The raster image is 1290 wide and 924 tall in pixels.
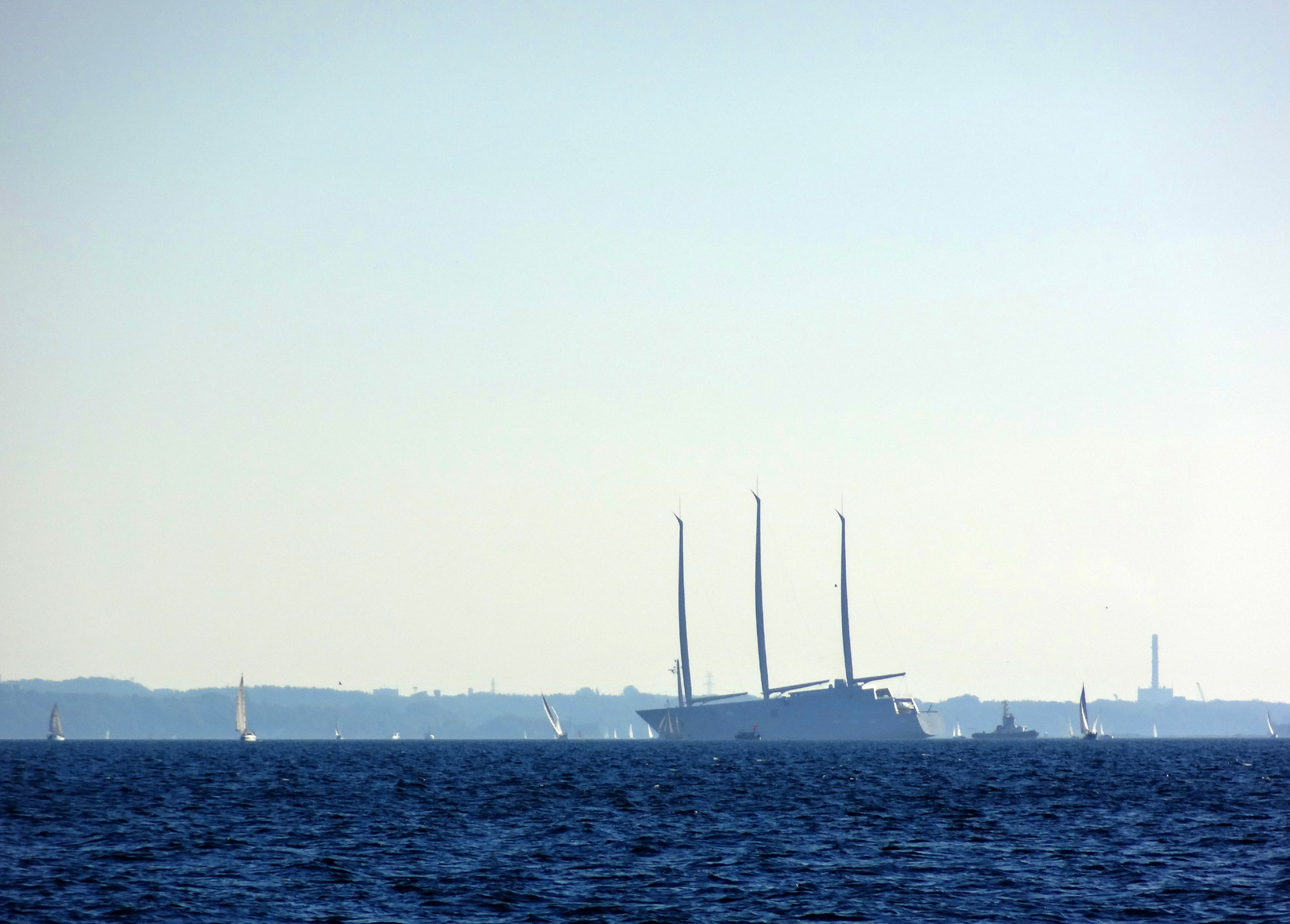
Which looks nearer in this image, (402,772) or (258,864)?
(258,864)

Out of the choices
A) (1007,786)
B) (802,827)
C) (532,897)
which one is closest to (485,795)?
(802,827)

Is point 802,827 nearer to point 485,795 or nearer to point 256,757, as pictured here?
point 485,795

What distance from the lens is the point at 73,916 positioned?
32625mm

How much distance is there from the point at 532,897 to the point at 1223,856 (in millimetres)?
23072

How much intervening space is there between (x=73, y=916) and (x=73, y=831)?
66.1 feet

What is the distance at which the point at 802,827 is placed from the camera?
53281 mm

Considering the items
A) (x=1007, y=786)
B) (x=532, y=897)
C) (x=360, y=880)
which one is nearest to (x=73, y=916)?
(x=360, y=880)

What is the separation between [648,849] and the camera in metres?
45.8

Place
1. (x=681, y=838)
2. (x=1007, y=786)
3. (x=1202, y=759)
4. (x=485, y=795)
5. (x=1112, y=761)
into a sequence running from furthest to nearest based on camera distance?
(x=1202, y=759)
(x=1112, y=761)
(x=1007, y=786)
(x=485, y=795)
(x=681, y=838)

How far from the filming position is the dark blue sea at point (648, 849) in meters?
34.6

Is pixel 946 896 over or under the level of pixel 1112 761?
over

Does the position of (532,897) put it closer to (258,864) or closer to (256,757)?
(258,864)

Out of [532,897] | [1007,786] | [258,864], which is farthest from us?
[1007,786]

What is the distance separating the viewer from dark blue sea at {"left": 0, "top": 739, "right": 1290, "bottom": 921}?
34562 millimetres
